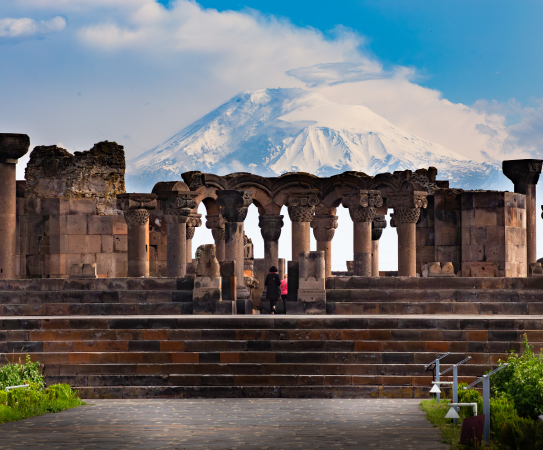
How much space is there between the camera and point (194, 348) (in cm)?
1485

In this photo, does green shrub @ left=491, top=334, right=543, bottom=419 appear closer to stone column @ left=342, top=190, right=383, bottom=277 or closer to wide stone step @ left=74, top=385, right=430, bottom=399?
wide stone step @ left=74, top=385, right=430, bottom=399

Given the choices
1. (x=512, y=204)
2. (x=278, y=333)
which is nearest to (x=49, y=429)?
(x=278, y=333)

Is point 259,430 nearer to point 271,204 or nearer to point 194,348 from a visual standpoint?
point 194,348

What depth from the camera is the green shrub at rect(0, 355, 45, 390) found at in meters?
12.0

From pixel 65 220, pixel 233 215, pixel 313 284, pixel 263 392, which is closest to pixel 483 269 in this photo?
pixel 233 215

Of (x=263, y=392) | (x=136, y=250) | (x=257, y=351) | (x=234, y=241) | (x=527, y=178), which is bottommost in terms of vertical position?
(x=263, y=392)

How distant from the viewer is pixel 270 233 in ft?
87.2

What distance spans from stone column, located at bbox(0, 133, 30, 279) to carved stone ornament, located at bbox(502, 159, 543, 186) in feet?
48.2

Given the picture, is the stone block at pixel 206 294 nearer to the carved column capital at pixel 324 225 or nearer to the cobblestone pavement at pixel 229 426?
the cobblestone pavement at pixel 229 426

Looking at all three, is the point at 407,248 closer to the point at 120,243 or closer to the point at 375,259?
the point at 375,259

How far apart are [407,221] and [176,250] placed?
677cm

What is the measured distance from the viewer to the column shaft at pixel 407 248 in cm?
2502

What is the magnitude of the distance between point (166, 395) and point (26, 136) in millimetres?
12184

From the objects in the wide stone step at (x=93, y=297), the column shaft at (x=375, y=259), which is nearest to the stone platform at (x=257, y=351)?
the wide stone step at (x=93, y=297)
